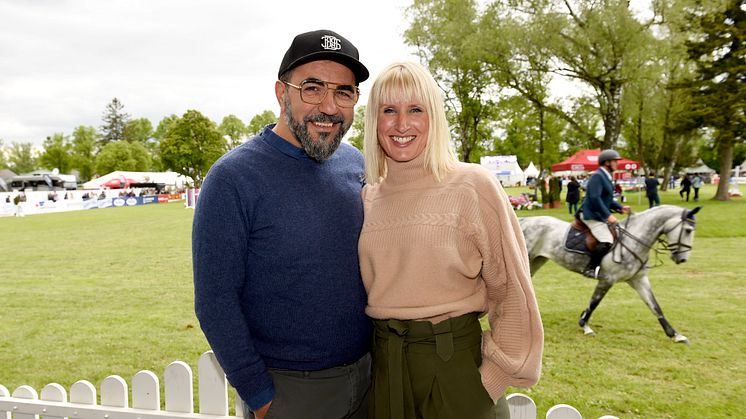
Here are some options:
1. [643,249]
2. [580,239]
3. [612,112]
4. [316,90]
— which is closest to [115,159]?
[612,112]

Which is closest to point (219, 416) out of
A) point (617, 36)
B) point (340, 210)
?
point (340, 210)

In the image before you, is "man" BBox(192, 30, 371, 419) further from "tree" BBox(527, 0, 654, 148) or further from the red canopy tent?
the red canopy tent

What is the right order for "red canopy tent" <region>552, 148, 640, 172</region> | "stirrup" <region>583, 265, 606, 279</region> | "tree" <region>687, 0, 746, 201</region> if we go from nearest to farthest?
"stirrup" <region>583, 265, 606, 279</region>
"tree" <region>687, 0, 746, 201</region>
"red canopy tent" <region>552, 148, 640, 172</region>

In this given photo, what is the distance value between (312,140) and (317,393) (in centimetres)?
122

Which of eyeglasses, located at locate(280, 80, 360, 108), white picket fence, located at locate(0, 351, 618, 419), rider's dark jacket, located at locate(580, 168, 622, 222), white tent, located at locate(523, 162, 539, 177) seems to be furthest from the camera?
white tent, located at locate(523, 162, 539, 177)

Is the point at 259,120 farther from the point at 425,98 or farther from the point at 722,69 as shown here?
the point at 425,98

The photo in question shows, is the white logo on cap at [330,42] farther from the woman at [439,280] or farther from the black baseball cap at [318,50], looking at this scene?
the woman at [439,280]

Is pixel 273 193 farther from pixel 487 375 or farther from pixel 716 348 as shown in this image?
pixel 716 348

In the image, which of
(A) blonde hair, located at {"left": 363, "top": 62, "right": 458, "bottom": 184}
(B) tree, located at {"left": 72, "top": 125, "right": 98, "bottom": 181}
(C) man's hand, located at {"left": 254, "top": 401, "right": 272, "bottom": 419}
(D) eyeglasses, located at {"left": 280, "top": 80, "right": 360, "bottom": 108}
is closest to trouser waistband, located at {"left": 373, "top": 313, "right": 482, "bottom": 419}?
(C) man's hand, located at {"left": 254, "top": 401, "right": 272, "bottom": 419}

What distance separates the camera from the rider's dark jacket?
25.5ft

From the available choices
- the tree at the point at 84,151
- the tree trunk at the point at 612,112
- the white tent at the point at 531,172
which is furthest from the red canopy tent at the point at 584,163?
the tree at the point at 84,151

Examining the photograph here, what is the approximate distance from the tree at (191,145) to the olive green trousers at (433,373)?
239ft

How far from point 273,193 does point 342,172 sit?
46cm

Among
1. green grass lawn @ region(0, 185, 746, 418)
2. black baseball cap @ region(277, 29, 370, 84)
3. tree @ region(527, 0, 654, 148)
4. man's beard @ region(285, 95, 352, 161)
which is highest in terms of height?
tree @ region(527, 0, 654, 148)
